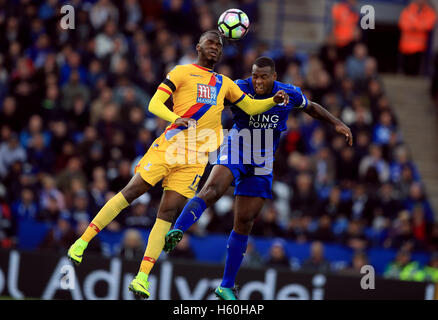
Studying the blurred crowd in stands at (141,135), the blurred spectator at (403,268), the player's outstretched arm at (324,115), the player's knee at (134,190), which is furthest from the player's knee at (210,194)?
the blurred spectator at (403,268)

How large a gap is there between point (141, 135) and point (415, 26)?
322 inches

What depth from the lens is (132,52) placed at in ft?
50.0

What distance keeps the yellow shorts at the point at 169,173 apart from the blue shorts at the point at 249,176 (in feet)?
1.45

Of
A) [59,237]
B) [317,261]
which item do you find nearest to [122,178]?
[59,237]

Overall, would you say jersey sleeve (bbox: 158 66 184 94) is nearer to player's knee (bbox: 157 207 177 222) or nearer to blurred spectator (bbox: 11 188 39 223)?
player's knee (bbox: 157 207 177 222)

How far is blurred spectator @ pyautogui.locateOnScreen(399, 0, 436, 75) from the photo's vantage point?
17.5 metres

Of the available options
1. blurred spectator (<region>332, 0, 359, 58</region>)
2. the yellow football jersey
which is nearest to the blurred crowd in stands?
blurred spectator (<region>332, 0, 359, 58</region>)

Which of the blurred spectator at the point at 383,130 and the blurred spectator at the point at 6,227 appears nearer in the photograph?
the blurred spectator at the point at 6,227

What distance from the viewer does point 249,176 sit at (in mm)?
8070

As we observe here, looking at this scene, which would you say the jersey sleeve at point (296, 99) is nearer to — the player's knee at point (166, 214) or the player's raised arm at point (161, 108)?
the player's raised arm at point (161, 108)

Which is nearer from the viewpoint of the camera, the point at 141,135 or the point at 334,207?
the point at 141,135

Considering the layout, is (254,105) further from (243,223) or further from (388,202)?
(388,202)

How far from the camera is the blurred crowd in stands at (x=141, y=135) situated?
12.6 metres

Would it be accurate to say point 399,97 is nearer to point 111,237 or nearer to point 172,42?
point 172,42
